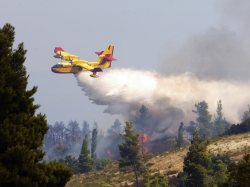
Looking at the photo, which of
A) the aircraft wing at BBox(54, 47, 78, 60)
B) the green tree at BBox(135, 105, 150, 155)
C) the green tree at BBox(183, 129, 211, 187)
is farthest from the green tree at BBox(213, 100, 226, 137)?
the green tree at BBox(183, 129, 211, 187)

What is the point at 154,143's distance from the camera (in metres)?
130

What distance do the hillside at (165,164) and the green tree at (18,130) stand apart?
113ft

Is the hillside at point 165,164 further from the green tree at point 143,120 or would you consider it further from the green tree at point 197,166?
the green tree at point 143,120

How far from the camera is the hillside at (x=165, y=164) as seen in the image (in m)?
49.0

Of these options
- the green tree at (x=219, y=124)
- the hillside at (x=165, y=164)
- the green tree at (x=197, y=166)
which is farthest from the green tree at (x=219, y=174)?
the green tree at (x=219, y=124)

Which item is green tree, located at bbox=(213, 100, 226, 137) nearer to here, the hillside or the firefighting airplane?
the hillside

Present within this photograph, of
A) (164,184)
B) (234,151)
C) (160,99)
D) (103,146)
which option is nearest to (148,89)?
(160,99)

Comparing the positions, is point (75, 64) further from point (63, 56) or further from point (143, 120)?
point (143, 120)

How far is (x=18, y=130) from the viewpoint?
14.5 metres

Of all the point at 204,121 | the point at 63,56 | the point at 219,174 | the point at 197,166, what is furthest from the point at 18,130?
the point at 204,121

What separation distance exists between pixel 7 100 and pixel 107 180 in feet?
138

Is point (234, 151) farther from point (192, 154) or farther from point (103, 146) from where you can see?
point (103, 146)

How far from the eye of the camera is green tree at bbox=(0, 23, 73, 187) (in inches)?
531

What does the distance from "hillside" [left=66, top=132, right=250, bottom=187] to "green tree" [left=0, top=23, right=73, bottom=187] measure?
3432cm
